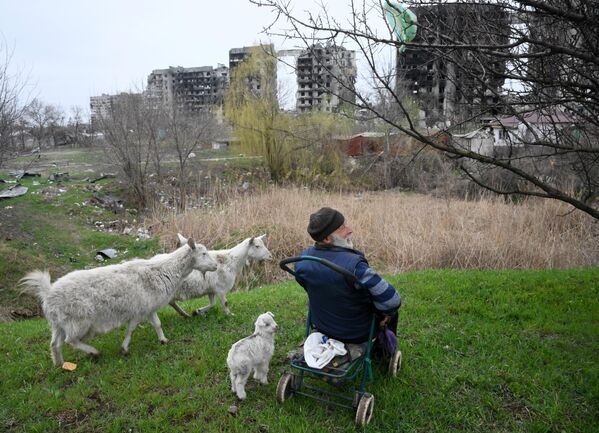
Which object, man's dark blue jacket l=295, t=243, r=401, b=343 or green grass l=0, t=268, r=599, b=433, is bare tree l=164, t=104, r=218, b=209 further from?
man's dark blue jacket l=295, t=243, r=401, b=343

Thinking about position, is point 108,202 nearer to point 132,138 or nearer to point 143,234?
point 132,138

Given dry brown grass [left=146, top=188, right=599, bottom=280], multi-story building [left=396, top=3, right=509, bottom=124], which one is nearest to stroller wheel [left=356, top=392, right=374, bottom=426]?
multi-story building [left=396, top=3, right=509, bottom=124]

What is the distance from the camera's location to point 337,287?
405cm

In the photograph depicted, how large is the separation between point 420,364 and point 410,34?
3735 millimetres

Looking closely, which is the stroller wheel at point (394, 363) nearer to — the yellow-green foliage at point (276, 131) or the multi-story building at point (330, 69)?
the multi-story building at point (330, 69)

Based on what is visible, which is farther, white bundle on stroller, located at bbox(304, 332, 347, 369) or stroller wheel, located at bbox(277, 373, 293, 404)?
stroller wheel, located at bbox(277, 373, 293, 404)

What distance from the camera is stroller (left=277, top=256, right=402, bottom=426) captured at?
3938mm

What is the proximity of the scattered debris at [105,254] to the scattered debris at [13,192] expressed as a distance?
325 inches

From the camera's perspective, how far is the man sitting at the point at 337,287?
3996 mm

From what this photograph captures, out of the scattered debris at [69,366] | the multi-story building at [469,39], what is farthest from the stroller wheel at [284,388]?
the multi-story building at [469,39]

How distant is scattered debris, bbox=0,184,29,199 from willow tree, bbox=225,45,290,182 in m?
13.4

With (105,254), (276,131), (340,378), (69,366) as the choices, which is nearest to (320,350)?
(340,378)

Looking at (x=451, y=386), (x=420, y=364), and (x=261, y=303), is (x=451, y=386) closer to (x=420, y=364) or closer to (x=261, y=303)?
(x=420, y=364)

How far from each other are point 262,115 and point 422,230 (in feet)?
61.5
